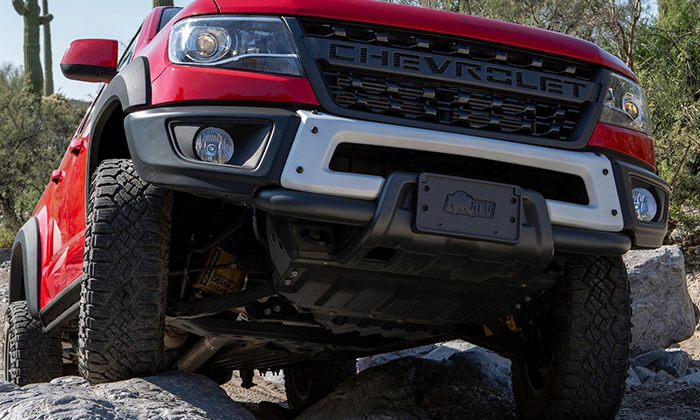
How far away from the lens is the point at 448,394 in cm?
401

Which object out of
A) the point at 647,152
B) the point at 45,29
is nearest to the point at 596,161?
the point at 647,152

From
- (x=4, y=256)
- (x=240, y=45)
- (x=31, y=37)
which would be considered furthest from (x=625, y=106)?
(x=31, y=37)

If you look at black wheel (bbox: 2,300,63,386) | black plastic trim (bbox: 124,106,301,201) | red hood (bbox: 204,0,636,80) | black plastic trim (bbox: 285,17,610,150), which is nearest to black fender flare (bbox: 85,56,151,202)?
black plastic trim (bbox: 124,106,301,201)

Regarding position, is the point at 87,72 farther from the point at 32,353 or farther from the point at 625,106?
the point at 625,106

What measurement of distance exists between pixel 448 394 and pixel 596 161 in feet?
5.72

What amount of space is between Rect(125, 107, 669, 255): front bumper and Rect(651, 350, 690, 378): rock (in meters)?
3.40

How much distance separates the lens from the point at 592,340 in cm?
321

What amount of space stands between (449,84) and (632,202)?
79 centimetres

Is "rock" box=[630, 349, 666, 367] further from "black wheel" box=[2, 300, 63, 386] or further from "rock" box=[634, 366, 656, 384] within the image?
"black wheel" box=[2, 300, 63, 386]

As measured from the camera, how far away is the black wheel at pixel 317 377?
16.5 ft

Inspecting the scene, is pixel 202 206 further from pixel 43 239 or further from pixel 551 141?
pixel 43 239

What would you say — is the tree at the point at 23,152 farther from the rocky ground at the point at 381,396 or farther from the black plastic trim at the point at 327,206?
the black plastic trim at the point at 327,206

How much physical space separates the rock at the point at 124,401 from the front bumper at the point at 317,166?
2.44 feet

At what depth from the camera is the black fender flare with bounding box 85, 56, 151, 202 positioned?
2.78 meters
